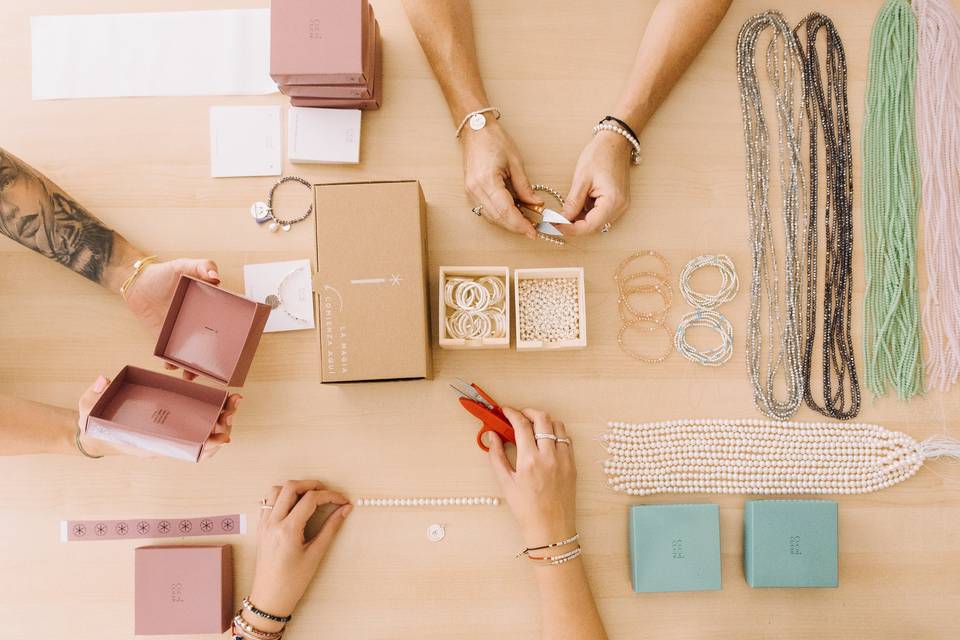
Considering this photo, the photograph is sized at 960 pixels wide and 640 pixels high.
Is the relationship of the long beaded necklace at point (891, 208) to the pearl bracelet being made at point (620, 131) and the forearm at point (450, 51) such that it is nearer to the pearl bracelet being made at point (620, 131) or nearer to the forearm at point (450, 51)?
the pearl bracelet being made at point (620, 131)

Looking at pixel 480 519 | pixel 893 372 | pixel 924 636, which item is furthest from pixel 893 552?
pixel 480 519

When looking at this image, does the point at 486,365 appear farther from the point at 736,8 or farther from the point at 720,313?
the point at 736,8

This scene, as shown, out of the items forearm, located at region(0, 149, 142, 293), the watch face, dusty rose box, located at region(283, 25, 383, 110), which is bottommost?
forearm, located at region(0, 149, 142, 293)

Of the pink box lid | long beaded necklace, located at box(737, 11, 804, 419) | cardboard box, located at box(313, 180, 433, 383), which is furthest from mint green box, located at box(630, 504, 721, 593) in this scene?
the pink box lid

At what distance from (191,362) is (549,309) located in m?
0.62

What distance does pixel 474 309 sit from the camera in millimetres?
1080

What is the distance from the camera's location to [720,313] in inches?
46.5

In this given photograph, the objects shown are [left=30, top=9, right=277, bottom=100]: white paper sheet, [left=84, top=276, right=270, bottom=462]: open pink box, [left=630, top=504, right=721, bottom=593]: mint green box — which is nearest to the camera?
[left=84, top=276, right=270, bottom=462]: open pink box

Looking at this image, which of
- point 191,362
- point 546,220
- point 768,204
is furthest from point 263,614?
point 768,204

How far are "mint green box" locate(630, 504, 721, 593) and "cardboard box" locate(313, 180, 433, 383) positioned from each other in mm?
508

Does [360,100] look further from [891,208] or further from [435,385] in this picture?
[891,208]

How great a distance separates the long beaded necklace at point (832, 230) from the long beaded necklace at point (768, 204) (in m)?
0.02

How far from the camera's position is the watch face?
113 cm

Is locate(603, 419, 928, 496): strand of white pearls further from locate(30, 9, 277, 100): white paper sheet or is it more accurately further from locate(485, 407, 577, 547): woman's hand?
locate(30, 9, 277, 100): white paper sheet
